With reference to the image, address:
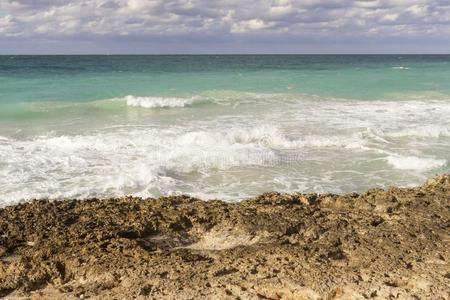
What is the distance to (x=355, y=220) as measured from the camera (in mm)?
4703

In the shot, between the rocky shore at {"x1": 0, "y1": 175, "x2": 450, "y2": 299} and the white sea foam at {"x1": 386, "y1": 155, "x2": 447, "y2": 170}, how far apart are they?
3.23 meters

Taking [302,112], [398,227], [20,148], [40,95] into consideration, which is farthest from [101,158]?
[40,95]

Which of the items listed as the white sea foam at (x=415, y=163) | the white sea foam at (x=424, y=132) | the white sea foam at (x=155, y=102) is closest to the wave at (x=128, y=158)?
the white sea foam at (x=415, y=163)

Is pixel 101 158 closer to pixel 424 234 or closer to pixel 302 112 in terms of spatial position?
pixel 424 234

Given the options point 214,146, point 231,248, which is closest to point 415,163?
point 214,146

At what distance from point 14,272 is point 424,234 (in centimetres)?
360

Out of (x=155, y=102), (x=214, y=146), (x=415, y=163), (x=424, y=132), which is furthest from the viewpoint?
(x=155, y=102)

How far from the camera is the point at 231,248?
427 centimetres

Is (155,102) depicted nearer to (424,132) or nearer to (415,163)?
(424,132)

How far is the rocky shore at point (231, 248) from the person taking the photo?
3.55 metres

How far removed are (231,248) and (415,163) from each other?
18.7 ft

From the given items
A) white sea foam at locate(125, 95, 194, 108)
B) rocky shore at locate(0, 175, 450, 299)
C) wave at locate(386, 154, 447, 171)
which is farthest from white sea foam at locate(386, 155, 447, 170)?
white sea foam at locate(125, 95, 194, 108)

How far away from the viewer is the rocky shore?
11.6 ft

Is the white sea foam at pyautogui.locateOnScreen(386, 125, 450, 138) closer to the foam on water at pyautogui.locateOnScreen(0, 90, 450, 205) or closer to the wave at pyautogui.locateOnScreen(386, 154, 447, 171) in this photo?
the foam on water at pyautogui.locateOnScreen(0, 90, 450, 205)
